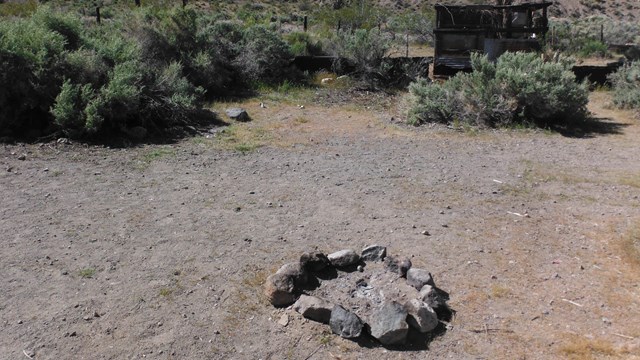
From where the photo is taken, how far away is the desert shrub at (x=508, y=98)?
10.7 m

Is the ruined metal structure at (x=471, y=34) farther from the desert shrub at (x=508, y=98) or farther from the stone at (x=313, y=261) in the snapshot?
the stone at (x=313, y=261)

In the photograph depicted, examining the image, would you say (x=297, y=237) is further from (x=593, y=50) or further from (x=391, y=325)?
(x=593, y=50)

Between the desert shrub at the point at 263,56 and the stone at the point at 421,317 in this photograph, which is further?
the desert shrub at the point at 263,56

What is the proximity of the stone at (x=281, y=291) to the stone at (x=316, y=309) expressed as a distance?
0.14m

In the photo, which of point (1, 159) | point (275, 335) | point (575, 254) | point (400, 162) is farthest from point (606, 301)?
point (1, 159)

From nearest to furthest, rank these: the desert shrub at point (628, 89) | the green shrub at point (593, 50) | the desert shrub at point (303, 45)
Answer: the desert shrub at point (628, 89) → the desert shrub at point (303, 45) → the green shrub at point (593, 50)

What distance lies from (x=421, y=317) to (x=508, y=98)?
24.3ft

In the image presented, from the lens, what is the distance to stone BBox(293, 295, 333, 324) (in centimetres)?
440

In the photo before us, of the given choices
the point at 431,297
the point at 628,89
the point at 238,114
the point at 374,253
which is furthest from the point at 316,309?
the point at 628,89

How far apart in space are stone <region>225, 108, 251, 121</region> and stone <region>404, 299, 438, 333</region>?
730 centimetres

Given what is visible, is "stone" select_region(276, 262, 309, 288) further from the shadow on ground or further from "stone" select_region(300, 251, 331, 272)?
the shadow on ground

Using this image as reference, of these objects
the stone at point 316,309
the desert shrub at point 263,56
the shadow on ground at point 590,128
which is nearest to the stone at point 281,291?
the stone at point 316,309

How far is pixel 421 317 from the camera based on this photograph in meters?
4.30

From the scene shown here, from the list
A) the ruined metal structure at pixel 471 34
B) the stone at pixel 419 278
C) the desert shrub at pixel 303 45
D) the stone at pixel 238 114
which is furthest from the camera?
the desert shrub at pixel 303 45
